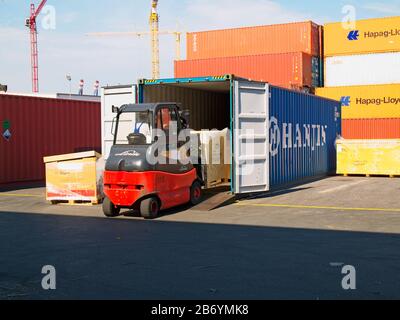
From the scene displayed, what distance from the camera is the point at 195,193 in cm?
1160

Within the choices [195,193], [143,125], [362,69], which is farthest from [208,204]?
[362,69]

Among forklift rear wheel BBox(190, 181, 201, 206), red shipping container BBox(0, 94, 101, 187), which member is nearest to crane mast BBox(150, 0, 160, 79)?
red shipping container BBox(0, 94, 101, 187)

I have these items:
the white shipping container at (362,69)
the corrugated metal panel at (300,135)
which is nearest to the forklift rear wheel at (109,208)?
the corrugated metal panel at (300,135)

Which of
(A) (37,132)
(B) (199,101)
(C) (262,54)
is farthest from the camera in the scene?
(C) (262,54)

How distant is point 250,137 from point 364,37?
20621 mm

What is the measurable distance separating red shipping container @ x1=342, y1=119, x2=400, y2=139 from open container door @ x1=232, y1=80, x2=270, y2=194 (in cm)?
1714

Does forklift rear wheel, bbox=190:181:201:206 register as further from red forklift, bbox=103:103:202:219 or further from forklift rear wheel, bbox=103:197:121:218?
forklift rear wheel, bbox=103:197:121:218

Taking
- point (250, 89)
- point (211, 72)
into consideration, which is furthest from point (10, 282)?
point (211, 72)

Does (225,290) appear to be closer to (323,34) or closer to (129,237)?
(129,237)

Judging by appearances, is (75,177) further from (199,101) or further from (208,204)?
(199,101)

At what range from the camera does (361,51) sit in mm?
30203

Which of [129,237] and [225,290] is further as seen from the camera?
[129,237]

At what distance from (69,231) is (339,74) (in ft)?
81.7

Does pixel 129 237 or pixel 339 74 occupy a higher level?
pixel 339 74
